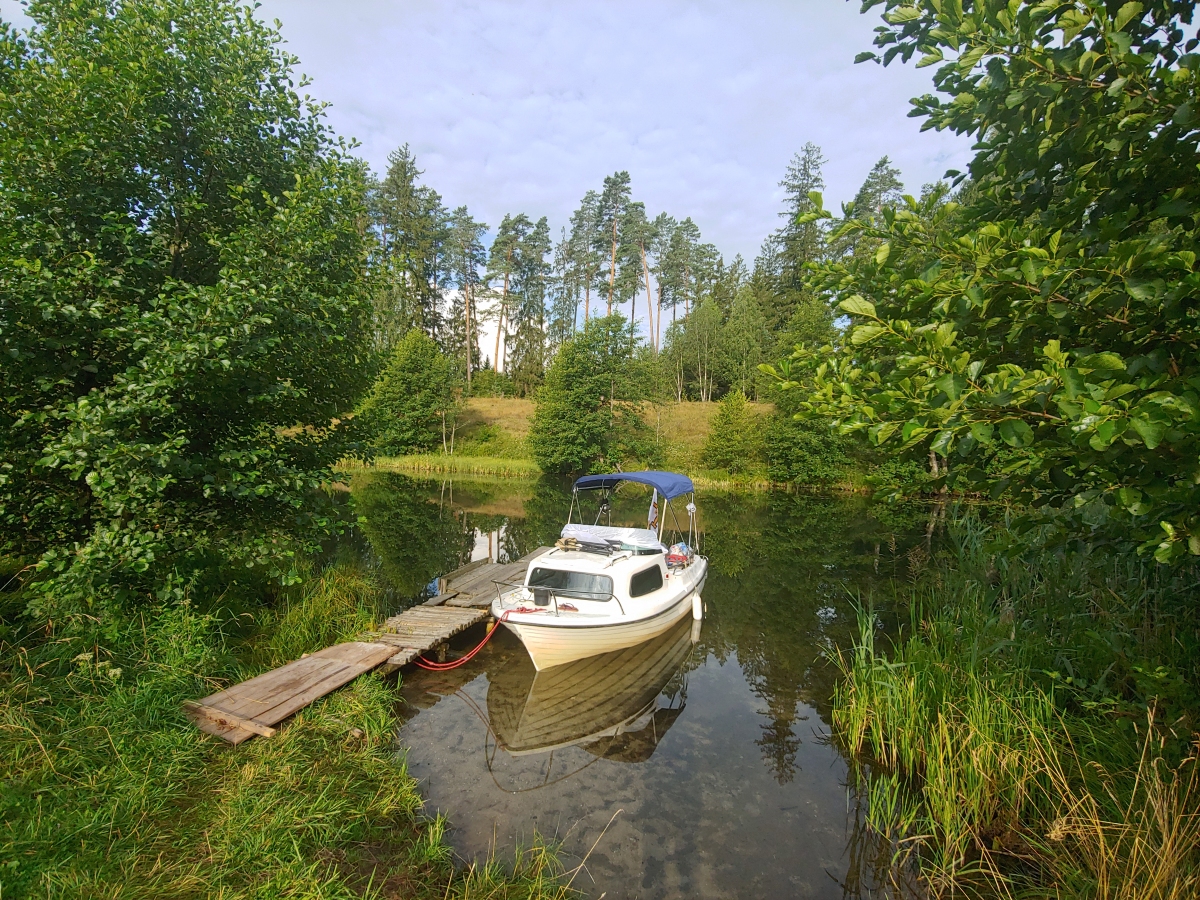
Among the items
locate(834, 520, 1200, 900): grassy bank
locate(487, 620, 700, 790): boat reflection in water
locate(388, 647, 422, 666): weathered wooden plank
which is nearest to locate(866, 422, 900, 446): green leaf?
locate(834, 520, 1200, 900): grassy bank

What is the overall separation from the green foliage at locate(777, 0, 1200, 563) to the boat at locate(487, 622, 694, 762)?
6.41 metres

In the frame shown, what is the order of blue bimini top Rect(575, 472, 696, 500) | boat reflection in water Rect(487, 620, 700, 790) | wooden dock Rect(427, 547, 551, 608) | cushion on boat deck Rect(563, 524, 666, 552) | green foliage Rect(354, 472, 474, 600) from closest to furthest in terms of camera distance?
boat reflection in water Rect(487, 620, 700, 790) → cushion on boat deck Rect(563, 524, 666, 552) → wooden dock Rect(427, 547, 551, 608) → blue bimini top Rect(575, 472, 696, 500) → green foliage Rect(354, 472, 474, 600)

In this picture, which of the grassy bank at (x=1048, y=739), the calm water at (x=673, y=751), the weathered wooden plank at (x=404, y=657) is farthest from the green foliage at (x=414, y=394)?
the grassy bank at (x=1048, y=739)

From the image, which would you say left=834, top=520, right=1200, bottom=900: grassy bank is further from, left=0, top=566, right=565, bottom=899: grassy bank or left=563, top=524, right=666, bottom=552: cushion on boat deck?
left=563, top=524, right=666, bottom=552: cushion on boat deck

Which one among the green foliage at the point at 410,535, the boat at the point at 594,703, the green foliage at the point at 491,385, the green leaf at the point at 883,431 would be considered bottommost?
the boat at the point at 594,703

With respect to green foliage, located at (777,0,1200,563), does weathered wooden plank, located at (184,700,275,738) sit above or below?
below

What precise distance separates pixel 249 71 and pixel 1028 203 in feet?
31.3

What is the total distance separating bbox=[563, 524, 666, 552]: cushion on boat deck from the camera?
1146 cm

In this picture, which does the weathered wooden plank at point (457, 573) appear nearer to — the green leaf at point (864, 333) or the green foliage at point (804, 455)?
the green leaf at point (864, 333)

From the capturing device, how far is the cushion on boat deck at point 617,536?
11461 millimetres

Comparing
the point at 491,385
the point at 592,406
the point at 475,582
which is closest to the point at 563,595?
the point at 475,582

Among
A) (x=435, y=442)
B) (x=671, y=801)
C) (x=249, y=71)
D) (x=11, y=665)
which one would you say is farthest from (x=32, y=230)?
(x=435, y=442)

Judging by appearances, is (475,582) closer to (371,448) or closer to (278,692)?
(371,448)

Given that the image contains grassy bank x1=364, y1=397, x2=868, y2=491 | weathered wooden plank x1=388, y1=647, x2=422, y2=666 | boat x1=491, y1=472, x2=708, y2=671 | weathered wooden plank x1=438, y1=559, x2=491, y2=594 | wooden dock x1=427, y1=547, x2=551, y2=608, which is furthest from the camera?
grassy bank x1=364, y1=397, x2=868, y2=491
